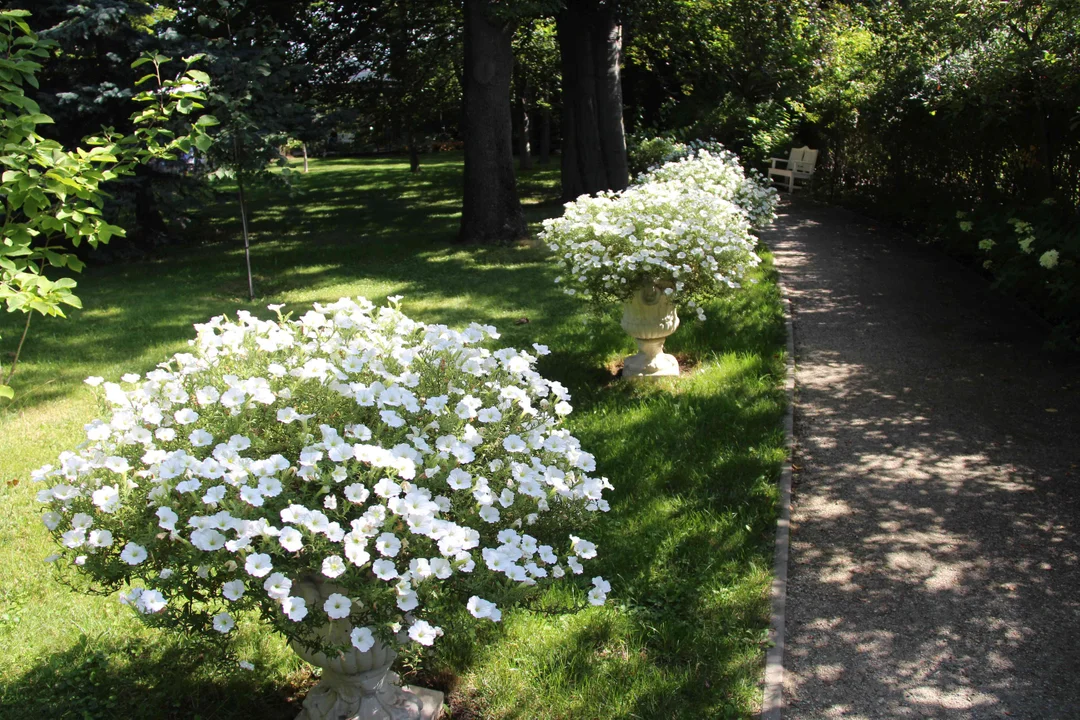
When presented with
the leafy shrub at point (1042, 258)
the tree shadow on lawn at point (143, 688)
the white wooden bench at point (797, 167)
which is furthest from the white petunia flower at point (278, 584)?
the white wooden bench at point (797, 167)

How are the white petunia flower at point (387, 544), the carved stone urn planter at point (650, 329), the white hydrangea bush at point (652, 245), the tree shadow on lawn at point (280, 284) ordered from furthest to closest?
the tree shadow on lawn at point (280, 284) < the carved stone urn planter at point (650, 329) < the white hydrangea bush at point (652, 245) < the white petunia flower at point (387, 544)

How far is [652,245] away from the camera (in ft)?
20.1

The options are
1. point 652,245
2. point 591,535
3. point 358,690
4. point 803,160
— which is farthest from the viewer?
point 803,160

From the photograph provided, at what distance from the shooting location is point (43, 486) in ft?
15.7

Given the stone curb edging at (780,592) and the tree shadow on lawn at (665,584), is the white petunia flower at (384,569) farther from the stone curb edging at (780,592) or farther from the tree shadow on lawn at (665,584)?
the stone curb edging at (780,592)

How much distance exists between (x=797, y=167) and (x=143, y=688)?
1649 centimetres

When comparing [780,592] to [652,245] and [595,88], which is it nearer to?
[652,245]

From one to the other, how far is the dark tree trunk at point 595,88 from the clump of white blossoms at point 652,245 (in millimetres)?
6771

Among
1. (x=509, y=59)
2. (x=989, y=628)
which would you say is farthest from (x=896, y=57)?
(x=989, y=628)

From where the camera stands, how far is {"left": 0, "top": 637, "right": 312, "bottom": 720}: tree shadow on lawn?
319 centimetres

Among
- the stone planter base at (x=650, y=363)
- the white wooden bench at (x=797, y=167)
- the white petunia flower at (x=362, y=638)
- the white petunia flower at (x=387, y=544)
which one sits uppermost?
the white wooden bench at (x=797, y=167)

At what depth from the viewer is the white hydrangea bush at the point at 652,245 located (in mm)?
6143

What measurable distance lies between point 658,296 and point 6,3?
967 centimetres

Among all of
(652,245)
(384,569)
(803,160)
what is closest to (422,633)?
(384,569)
